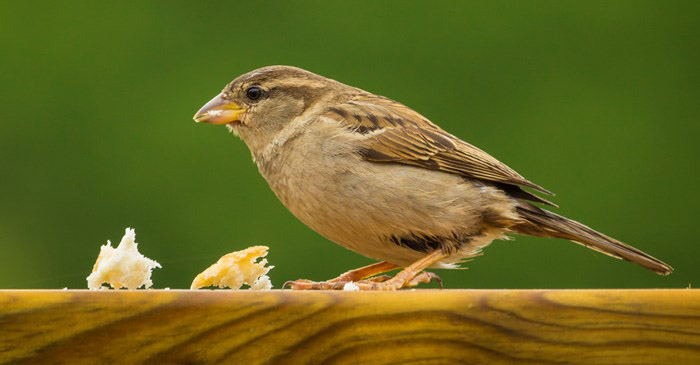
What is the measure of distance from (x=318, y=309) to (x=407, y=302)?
108 millimetres

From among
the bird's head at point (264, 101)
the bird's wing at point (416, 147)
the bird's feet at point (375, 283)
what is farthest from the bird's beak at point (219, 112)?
the bird's feet at point (375, 283)

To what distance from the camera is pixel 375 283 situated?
1.95 metres

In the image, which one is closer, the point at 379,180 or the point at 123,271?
the point at 123,271

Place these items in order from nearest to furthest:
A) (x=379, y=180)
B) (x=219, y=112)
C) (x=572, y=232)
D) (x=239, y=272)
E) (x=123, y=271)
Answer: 1. (x=123, y=271)
2. (x=239, y=272)
3. (x=379, y=180)
4. (x=572, y=232)
5. (x=219, y=112)

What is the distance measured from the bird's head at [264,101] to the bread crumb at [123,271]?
0.82 m

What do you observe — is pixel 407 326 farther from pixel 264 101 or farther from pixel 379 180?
pixel 264 101

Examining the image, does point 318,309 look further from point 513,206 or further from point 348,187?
point 513,206

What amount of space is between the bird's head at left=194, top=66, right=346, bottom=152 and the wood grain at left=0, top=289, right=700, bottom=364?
134 centimetres

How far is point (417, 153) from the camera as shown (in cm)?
233

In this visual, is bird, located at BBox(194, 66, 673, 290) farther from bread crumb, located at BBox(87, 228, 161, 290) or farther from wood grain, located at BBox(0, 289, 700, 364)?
wood grain, located at BBox(0, 289, 700, 364)

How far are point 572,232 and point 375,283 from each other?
0.64 metres

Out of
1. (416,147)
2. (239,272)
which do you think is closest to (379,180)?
(416,147)

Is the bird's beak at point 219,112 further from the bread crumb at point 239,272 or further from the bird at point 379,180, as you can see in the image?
the bread crumb at point 239,272

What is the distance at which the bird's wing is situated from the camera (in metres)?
2.29
